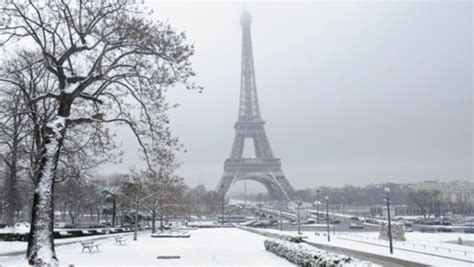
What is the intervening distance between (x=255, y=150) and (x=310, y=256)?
312 ft

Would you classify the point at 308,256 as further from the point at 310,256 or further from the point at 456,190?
the point at 456,190

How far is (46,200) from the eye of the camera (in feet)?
49.4

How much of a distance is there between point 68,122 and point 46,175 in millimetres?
2006

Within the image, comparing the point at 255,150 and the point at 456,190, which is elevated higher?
the point at 255,150

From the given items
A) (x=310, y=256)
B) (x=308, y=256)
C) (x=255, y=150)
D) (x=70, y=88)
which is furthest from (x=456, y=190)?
(x=70, y=88)

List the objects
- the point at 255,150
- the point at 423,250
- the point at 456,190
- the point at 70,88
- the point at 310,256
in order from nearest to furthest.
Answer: the point at 310,256, the point at 70,88, the point at 423,250, the point at 255,150, the point at 456,190

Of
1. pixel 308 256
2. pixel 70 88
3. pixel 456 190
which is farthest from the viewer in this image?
pixel 456 190

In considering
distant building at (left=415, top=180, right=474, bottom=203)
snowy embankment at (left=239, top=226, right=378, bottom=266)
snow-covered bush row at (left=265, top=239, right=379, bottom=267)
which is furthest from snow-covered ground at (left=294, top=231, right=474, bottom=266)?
distant building at (left=415, top=180, right=474, bottom=203)

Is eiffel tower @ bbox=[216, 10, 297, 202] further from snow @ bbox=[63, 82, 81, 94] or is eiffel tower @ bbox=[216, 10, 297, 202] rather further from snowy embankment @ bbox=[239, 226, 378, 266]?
snow @ bbox=[63, 82, 81, 94]

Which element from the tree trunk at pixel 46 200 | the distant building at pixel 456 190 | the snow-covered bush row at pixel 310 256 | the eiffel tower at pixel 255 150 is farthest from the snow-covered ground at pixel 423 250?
the distant building at pixel 456 190

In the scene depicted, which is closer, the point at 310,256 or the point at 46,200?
the point at 310,256

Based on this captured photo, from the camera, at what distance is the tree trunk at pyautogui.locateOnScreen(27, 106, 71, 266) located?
1448cm

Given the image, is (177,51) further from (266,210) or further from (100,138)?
(266,210)

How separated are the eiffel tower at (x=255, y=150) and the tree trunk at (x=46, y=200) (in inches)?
3229
